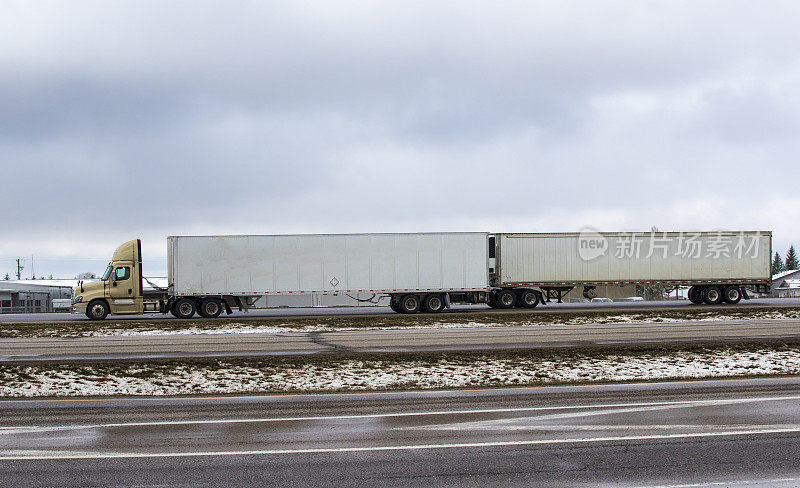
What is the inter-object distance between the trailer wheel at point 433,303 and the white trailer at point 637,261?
3065 millimetres

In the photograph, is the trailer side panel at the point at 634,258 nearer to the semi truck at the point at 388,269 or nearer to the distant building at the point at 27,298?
the semi truck at the point at 388,269

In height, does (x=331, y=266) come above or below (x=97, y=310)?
above

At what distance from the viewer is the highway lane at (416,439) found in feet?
23.3

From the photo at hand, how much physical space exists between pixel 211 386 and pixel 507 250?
2365 centimetres

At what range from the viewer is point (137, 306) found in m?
32.9

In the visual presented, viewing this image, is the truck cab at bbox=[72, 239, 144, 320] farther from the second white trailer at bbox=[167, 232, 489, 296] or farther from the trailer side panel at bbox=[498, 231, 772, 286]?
the trailer side panel at bbox=[498, 231, 772, 286]

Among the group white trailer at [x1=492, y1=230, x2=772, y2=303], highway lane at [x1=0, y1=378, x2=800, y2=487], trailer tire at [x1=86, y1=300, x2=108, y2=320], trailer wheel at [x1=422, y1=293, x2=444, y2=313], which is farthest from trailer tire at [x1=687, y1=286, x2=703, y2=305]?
trailer tire at [x1=86, y1=300, x2=108, y2=320]

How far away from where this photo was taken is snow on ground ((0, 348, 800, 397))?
1335cm

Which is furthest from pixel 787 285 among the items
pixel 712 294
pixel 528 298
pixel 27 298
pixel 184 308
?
pixel 27 298

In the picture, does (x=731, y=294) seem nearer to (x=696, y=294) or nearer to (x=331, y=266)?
(x=696, y=294)

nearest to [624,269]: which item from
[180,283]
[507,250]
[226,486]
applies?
[507,250]

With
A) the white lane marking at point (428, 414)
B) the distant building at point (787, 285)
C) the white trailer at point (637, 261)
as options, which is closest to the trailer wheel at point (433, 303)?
the white trailer at point (637, 261)

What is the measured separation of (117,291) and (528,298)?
20338mm

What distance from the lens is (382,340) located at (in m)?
22.0
